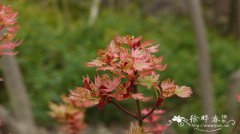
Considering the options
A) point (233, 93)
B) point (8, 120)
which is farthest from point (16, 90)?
point (233, 93)

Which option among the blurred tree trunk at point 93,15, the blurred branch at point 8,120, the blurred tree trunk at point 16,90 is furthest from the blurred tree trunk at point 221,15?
the blurred branch at point 8,120

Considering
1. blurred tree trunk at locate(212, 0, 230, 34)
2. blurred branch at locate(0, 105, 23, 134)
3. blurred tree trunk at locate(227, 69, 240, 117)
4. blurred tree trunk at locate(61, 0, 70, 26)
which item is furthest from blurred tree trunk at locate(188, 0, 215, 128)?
blurred tree trunk at locate(212, 0, 230, 34)

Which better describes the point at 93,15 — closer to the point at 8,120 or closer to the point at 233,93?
the point at 233,93

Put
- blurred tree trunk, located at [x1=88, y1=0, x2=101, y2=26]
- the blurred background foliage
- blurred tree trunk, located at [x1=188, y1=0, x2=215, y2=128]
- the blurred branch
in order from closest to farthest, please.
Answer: the blurred branch, blurred tree trunk, located at [x1=188, y1=0, x2=215, y2=128], the blurred background foliage, blurred tree trunk, located at [x1=88, y1=0, x2=101, y2=26]

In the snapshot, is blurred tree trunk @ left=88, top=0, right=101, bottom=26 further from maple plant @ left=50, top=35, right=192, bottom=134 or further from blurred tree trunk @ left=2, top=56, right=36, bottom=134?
maple plant @ left=50, top=35, right=192, bottom=134

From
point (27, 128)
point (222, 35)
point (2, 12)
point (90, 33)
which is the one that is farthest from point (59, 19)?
point (2, 12)

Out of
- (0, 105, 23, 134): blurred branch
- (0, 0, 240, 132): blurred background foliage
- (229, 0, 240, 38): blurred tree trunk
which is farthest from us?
(229, 0, 240, 38): blurred tree trunk

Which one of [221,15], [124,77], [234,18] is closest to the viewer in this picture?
[124,77]

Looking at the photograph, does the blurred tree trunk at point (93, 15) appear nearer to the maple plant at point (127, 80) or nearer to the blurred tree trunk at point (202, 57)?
the blurred tree trunk at point (202, 57)
